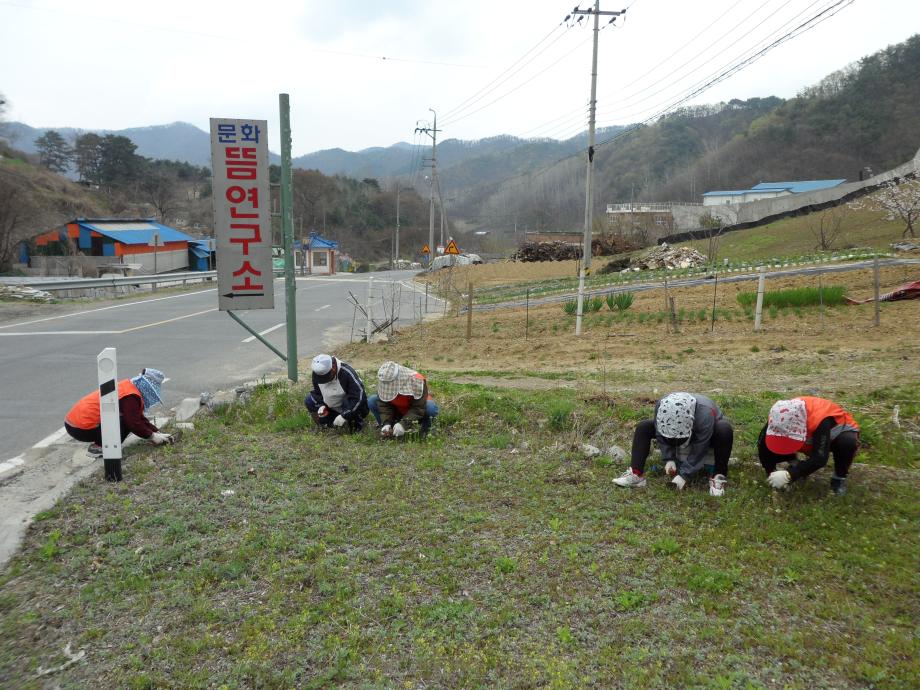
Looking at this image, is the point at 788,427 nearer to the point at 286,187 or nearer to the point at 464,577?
the point at 464,577

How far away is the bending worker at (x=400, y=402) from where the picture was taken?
644cm

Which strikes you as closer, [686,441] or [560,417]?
[686,441]

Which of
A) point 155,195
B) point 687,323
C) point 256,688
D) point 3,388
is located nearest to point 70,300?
point 3,388

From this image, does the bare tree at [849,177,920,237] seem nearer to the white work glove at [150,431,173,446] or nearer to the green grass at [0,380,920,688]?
the green grass at [0,380,920,688]

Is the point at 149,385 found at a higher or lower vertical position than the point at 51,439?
higher

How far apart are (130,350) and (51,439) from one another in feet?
20.1

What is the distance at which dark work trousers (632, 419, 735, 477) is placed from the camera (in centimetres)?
507

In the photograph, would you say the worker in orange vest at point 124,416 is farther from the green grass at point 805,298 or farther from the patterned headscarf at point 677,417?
the green grass at point 805,298

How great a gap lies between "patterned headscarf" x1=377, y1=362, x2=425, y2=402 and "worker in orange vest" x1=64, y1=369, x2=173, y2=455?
7.13 feet

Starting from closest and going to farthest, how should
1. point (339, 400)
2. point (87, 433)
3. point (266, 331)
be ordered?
point (87, 433)
point (339, 400)
point (266, 331)

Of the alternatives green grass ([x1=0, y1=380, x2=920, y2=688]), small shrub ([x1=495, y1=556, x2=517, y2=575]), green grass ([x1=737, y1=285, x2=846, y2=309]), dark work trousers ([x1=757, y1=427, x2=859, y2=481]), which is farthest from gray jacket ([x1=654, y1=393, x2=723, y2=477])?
green grass ([x1=737, y1=285, x2=846, y2=309])

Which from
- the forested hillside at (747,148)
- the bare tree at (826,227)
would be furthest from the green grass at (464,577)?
the forested hillside at (747,148)

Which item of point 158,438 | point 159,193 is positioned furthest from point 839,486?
point 159,193

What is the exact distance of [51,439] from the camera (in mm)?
6969
